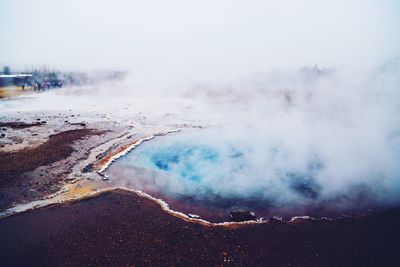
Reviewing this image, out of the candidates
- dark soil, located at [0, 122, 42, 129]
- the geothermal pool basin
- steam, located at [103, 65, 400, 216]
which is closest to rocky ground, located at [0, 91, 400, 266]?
the geothermal pool basin

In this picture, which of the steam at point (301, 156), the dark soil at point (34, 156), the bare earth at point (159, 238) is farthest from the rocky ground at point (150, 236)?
the steam at point (301, 156)

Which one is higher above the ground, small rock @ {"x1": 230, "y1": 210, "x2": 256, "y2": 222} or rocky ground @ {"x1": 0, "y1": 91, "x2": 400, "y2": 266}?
small rock @ {"x1": 230, "y1": 210, "x2": 256, "y2": 222}

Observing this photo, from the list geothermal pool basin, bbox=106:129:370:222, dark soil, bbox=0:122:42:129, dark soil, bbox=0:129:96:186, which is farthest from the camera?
dark soil, bbox=0:122:42:129

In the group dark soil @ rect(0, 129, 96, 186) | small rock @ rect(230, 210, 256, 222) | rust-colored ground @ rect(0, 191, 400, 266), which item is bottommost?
rust-colored ground @ rect(0, 191, 400, 266)

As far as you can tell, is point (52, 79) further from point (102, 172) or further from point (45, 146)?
point (102, 172)

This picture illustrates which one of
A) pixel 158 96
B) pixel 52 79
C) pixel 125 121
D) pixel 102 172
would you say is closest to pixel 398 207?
pixel 102 172

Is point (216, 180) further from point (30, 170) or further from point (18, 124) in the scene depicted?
point (18, 124)

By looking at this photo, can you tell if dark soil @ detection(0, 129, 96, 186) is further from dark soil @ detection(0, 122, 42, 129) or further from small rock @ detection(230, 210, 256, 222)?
small rock @ detection(230, 210, 256, 222)

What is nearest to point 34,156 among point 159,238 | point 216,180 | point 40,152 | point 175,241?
point 40,152

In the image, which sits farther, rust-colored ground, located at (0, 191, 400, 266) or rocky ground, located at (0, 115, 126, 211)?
rocky ground, located at (0, 115, 126, 211)
